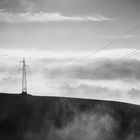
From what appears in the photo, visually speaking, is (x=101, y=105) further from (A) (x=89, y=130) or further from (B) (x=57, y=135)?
(B) (x=57, y=135)

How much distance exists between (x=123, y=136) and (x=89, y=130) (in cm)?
248

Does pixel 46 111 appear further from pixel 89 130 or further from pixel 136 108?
pixel 136 108

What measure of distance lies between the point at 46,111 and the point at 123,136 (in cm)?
585

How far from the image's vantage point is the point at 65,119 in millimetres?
20828

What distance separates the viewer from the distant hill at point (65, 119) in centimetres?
1975

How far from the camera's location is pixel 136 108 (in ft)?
72.8

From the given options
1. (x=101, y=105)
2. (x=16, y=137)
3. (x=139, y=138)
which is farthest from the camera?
(x=101, y=105)

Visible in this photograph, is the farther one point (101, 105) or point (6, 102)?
point (101, 105)

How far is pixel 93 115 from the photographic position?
21531mm

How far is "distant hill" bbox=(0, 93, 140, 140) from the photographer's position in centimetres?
1975

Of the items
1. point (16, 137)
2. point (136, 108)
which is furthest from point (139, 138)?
point (16, 137)

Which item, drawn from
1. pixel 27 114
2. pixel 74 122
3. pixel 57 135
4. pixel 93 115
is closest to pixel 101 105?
pixel 93 115

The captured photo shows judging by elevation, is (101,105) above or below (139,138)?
above

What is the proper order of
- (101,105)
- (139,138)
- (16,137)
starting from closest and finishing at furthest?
(16,137) → (139,138) → (101,105)
